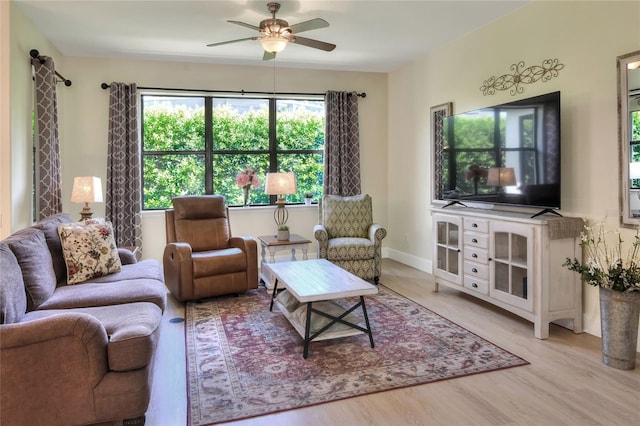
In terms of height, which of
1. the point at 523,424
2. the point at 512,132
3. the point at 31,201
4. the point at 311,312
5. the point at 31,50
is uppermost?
the point at 31,50

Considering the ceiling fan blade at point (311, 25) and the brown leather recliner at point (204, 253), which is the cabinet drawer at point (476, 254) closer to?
the brown leather recliner at point (204, 253)

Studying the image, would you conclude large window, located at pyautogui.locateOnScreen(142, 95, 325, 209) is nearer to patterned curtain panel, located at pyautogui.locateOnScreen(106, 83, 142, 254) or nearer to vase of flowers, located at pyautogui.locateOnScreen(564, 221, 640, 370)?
patterned curtain panel, located at pyautogui.locateOnScreen(106, 83, 142, 254)

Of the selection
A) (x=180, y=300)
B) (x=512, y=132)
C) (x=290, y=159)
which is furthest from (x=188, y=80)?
(x=512, y=132)

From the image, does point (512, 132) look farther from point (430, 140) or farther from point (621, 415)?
point (621, 415)

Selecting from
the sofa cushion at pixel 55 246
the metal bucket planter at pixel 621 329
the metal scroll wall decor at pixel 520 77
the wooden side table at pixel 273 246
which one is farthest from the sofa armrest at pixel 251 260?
the metal bucket planter at pixel 621 329

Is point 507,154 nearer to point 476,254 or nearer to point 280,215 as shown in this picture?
point 476,254

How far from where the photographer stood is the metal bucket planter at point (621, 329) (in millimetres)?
2670

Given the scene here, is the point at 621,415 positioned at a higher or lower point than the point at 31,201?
lower

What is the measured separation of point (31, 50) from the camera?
3854mm

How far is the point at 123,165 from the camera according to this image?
5.12m

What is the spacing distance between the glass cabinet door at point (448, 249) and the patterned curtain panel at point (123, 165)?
3.50 meters

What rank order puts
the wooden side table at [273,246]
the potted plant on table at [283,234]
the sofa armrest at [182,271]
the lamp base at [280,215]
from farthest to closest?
the lamp base at [280,215], the potted plant on table at [283,234], the wooden side table at [273,246], the sofa armrest at [182,271]

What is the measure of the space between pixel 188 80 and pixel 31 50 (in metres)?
1.88

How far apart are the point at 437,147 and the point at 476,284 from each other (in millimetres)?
1952
